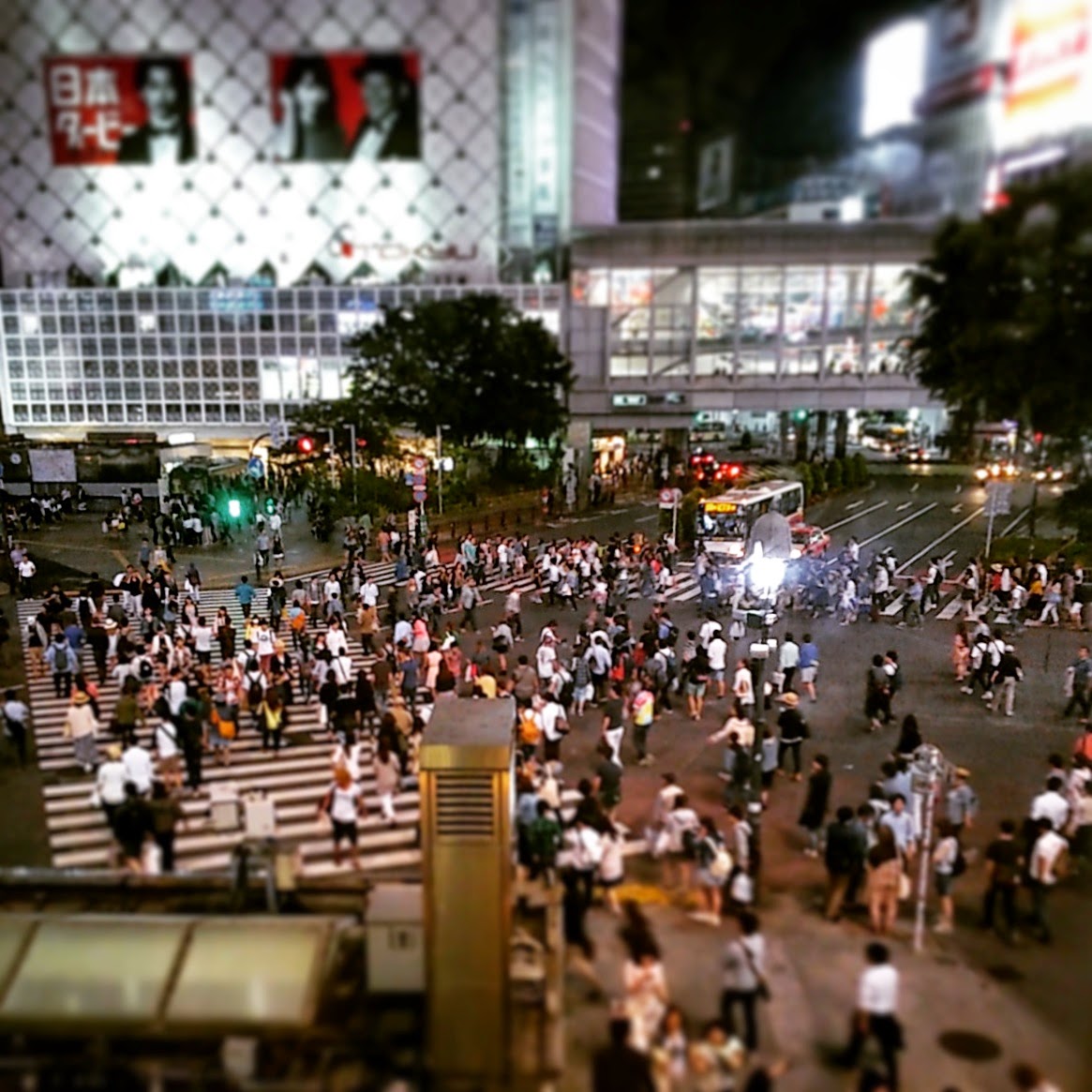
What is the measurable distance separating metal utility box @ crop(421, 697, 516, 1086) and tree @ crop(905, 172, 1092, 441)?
25.1 ft

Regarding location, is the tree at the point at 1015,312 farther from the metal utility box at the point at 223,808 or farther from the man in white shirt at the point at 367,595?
the man in white shirt at the point at 367,595

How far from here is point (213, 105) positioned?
19.8m

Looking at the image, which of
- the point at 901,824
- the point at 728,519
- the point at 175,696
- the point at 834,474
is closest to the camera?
the point at 901,824

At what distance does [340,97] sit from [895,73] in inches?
710

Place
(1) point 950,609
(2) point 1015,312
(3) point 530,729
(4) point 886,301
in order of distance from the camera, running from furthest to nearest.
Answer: (4) point 886,301, (1) point 950,609, (2) point 1015,312, (3) point 530,729

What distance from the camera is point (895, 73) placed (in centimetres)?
868

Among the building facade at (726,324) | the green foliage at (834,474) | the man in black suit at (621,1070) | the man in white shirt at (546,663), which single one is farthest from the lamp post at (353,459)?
the man in black suit at (621,1070)

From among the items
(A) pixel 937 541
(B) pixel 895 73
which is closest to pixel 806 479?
(A) pixel 937 541

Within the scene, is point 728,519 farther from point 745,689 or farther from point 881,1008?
point 881,1008

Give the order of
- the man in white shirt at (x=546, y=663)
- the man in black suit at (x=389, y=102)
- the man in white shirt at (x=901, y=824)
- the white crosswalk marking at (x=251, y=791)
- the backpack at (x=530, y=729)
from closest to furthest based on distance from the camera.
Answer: the man in white shirt at (x=901, y=824)
the white crosswalk marking at (x=251, y=791)
the backpack at (x=530, y=729)
the man in white shirt at (x=546, y=663)
the man in black suit at (x=389, y=102)

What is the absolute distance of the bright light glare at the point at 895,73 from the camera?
27.7ft

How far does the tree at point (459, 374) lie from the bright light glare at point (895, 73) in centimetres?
3374

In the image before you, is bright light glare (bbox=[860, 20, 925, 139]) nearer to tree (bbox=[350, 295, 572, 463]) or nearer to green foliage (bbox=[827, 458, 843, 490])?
tree (bbox=[350, 295, 572, 463])

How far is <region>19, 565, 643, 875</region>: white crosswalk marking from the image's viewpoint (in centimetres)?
1230
